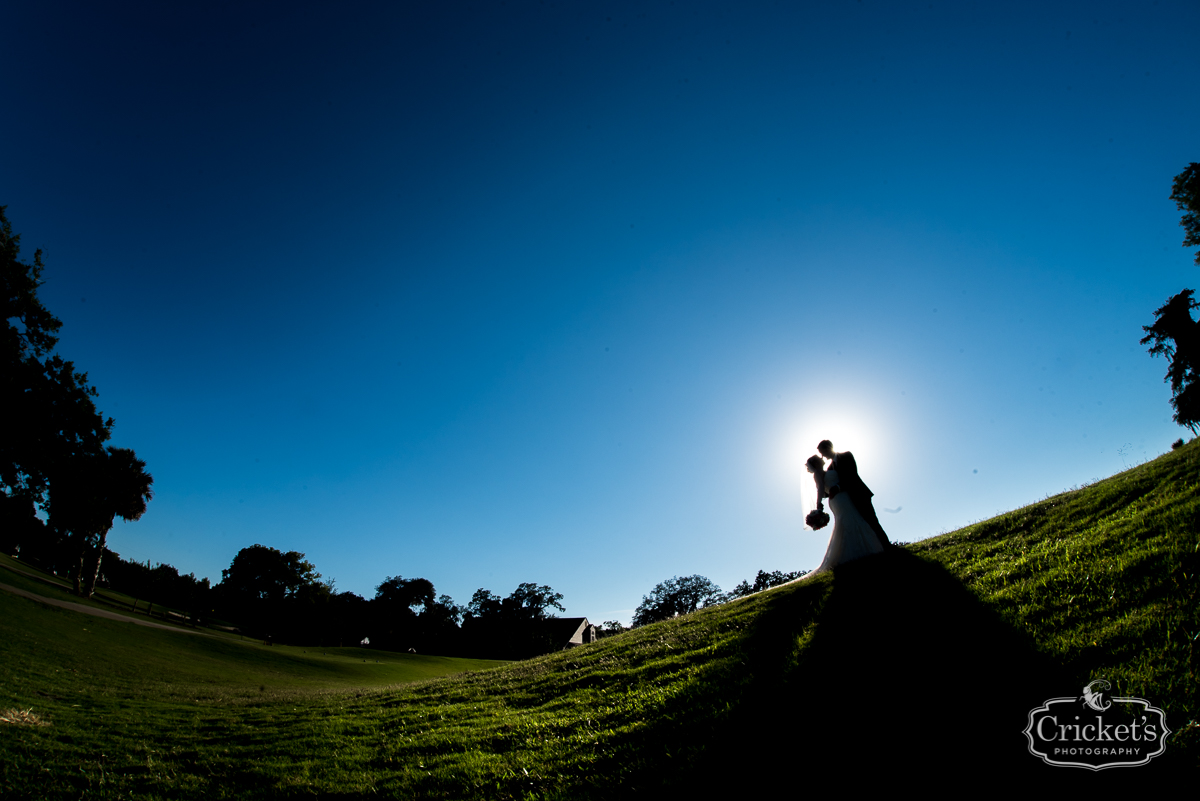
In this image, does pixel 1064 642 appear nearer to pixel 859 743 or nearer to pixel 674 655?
pixel 859 743

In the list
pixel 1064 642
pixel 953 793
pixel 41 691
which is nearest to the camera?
pixel 953 793

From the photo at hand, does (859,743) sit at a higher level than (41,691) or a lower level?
higher

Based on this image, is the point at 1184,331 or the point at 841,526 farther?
the point at 1184,331

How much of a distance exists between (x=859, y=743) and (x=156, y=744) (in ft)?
46.6

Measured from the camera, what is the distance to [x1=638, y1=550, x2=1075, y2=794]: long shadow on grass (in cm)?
392

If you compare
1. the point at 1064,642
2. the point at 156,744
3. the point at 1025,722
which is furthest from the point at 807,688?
the point at 156,744

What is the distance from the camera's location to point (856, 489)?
40.9 feet

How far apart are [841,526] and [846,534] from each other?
0.23m

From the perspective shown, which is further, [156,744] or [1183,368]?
[1183,368]

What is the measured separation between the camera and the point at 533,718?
28.0 ft

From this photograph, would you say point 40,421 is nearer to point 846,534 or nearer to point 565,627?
point 846,534

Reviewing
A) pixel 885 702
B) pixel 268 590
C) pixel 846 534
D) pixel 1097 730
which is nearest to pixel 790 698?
pixel 885 702

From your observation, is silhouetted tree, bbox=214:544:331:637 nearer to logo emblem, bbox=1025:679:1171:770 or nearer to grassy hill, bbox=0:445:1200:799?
grassy hill, bbox=0:445:1200:799

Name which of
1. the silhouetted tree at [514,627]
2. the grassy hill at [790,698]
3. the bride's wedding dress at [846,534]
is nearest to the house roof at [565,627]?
the silhouetted tree at [514,627]
